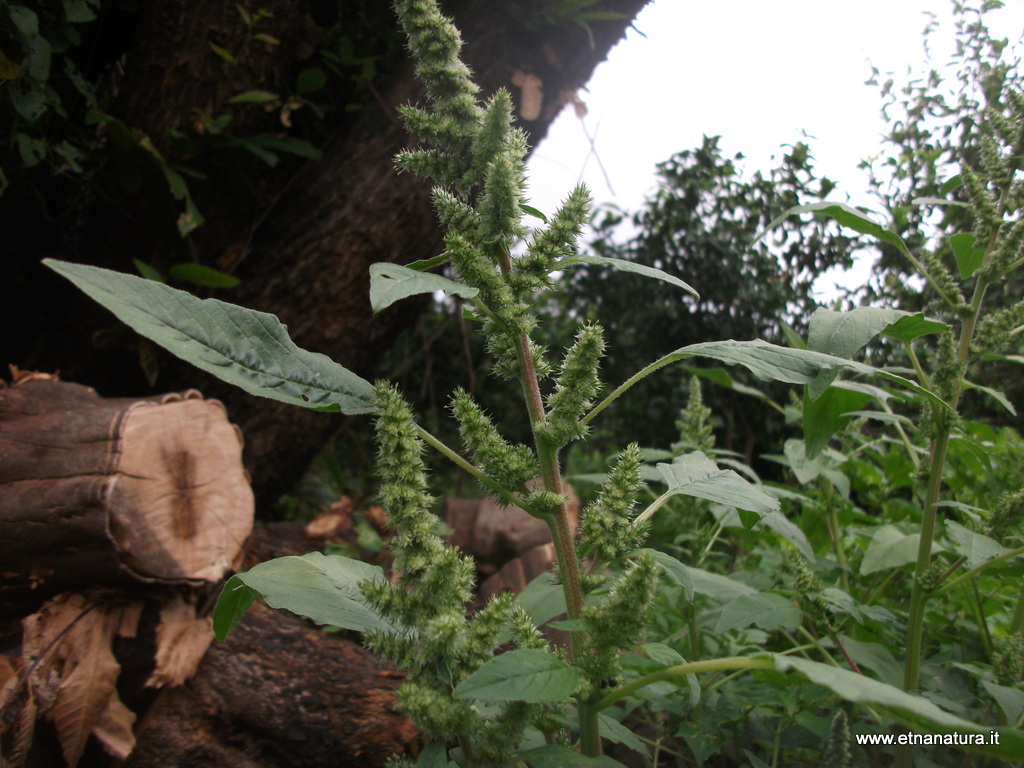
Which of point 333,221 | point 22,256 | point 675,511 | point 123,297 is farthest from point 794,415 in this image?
point 22,256

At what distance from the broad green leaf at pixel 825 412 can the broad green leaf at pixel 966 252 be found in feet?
1.16

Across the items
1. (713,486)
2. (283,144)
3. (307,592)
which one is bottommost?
(307,592)

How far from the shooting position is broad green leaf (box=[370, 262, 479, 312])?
1.99 ft

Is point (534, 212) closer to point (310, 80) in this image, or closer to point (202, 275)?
point (202, 275)

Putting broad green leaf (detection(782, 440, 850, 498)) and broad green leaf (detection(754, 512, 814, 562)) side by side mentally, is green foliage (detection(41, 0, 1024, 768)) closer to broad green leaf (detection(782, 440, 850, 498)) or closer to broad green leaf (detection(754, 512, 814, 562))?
broad green leaf (detection(754, 512, 814, 562))

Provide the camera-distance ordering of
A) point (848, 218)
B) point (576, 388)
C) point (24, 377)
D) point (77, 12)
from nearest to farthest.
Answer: point (576, 388) < point (848, 218) < point (24, 377) < point (77, 12)

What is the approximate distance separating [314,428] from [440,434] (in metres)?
1.46

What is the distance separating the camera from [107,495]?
1.41 meters

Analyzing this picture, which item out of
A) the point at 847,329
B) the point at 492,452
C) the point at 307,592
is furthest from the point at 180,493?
the point at 847,329

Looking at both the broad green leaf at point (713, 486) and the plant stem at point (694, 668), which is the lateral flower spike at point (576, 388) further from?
the plant stem at point (694, 668)

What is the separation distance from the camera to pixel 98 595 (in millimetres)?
1472

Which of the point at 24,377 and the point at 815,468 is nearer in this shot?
the point at 815,468

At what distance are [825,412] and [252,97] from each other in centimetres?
198

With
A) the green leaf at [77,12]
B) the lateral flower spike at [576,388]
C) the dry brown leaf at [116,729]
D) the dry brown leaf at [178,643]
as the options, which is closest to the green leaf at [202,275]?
the green leaf at [77,12]
